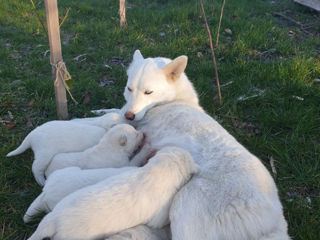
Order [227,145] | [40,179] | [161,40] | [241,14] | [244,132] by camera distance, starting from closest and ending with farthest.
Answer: [227,145] < [40,179] < [244,132] < [161,40] < [241,14]

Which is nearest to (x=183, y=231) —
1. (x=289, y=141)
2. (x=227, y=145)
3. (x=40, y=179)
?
(x=227, y=145)

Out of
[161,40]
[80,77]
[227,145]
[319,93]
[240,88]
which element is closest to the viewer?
[227,145]

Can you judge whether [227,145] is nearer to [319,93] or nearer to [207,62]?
[319,93]

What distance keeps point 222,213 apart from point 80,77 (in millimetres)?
3674

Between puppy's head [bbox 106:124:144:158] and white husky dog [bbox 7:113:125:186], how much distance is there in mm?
322

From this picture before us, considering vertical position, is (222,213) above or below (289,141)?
above

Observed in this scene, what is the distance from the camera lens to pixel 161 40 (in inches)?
246

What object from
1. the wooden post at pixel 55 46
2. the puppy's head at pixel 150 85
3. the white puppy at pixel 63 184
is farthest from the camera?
the puppy's head at pixel 150 85

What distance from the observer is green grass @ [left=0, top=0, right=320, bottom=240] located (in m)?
3.12

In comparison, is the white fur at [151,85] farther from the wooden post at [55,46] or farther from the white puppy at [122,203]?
the white puppy at [122,203]

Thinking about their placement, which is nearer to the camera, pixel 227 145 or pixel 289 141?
pixel 227 145

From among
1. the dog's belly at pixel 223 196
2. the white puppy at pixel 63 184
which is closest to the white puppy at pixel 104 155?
the white puppy at pixel 63 184

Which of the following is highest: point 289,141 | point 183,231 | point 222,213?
point 222,213

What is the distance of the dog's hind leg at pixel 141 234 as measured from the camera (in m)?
2.06
